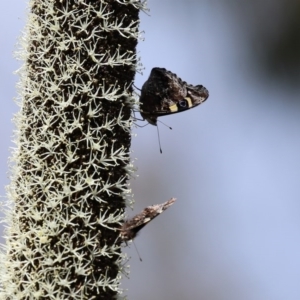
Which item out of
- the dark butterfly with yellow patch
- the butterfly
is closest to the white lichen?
the butterfly

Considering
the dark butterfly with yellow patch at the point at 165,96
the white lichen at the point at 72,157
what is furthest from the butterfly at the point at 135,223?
the dark butterfly with yellow patch at the point at 165,96

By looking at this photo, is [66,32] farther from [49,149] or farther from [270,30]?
[270,30]

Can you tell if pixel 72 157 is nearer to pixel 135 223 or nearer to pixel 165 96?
pixel 135 223

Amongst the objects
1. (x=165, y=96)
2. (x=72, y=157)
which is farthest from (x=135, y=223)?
(x=165, y=96)

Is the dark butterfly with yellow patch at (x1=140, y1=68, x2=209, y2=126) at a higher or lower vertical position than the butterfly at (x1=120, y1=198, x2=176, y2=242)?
higher

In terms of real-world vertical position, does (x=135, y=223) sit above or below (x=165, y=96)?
below

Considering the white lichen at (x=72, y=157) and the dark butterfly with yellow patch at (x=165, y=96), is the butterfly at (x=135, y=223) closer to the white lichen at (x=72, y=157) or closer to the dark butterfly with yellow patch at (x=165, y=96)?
the white lichen at (x=72, y=157)

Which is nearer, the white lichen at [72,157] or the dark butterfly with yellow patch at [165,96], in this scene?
the white lichen at [72,157]

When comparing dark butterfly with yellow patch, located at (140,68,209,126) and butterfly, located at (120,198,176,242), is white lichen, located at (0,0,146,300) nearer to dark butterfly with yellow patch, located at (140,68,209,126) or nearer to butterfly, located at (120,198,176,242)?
butterfly, located at (120,198,176,242)
